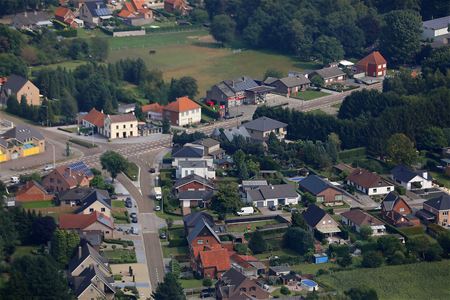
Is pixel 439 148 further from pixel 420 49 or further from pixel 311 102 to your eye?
pixel 420 49

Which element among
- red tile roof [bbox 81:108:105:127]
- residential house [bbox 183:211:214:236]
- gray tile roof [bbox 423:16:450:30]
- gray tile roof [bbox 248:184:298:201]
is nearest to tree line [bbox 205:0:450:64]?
gray tile roof [bbox 423:16:450:30]

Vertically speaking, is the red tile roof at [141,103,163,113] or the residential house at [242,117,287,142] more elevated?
Result: the residential house at [242,117,287,142]

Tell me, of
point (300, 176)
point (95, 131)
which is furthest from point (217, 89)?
point (300, 176)

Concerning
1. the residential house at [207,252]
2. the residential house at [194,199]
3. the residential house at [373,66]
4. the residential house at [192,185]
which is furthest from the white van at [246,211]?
the residential house at [373,66]

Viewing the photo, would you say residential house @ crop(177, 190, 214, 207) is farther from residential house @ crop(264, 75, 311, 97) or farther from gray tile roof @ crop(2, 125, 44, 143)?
residential house @ crop(264, 75, 311, 97)

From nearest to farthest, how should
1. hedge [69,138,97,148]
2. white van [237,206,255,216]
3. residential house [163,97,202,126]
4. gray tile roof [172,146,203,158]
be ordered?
white van [237,206,255,216] → gray tile roof [172,146,203,158] → hedge [69,138,97,148] → residential house [163,97,202,126]
